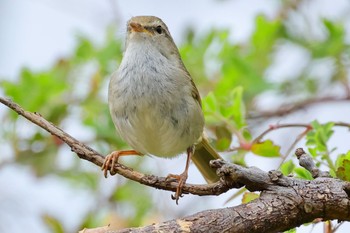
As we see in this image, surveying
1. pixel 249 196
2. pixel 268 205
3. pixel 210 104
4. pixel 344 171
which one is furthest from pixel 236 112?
pixel 268 205

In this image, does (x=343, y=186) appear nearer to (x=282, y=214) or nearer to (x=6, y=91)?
(x=282, y=214)

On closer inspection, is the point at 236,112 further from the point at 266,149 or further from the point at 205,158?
the point at 205,158

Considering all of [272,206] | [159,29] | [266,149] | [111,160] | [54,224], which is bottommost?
[54,224]

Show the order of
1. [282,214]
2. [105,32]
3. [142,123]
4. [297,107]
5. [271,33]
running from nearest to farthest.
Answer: [282,214] < [142,123] < [297,107] < [271,33] < [105,32]

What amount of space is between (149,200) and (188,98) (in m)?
1.01

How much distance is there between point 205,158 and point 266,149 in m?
0.93

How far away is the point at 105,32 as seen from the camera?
4.89 metres

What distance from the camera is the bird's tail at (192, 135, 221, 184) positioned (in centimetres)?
371

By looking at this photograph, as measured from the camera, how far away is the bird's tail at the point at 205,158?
3.71 metres

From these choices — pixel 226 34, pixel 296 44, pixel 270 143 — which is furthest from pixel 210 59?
pixel 270 143

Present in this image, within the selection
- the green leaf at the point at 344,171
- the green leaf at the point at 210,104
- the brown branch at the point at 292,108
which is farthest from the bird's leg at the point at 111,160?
the green leaf at the point at 344,171

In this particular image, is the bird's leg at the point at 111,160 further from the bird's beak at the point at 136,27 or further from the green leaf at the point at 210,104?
the bird's beak at the point at 136,27

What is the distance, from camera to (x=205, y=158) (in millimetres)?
3842

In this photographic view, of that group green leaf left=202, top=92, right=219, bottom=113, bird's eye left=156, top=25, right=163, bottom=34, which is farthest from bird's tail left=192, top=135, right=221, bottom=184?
bird's eye left=156, top=25, right=163, bottom=34
